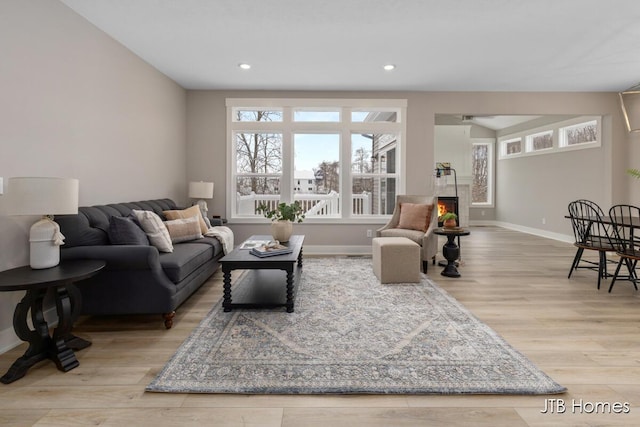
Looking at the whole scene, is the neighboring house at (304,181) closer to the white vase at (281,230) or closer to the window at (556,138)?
the white vase at (281,230)

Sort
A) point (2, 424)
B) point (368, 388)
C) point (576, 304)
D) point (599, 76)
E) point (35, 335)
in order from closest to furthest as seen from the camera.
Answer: point (2, 424)
point (368, 388)
point (35, 335)
point (576, 304)
point (599, 76)

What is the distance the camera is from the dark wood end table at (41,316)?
185 cm

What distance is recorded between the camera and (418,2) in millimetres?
2793

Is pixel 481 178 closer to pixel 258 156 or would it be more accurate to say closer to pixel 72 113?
pixel 258 156

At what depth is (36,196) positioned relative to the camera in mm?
1952

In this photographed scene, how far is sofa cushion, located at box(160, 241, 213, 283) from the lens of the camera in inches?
103

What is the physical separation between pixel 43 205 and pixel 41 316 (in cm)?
70

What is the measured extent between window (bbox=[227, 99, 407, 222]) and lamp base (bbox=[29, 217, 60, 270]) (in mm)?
3287

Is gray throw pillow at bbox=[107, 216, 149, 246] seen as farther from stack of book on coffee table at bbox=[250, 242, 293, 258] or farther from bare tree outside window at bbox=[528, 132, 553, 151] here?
bare tree outside window at bbox=[528, 132, 553, 151]

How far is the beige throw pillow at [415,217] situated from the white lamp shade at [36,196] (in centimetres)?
398

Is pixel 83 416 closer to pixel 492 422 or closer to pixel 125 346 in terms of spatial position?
pixel 125 346

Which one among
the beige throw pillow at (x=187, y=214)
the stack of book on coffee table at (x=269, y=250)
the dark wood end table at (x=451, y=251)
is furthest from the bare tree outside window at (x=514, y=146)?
the beige throw pillow at (x=187, y=214)

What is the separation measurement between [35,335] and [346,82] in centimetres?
464

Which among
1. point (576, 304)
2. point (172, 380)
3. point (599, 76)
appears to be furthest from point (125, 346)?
point (599, 76)
